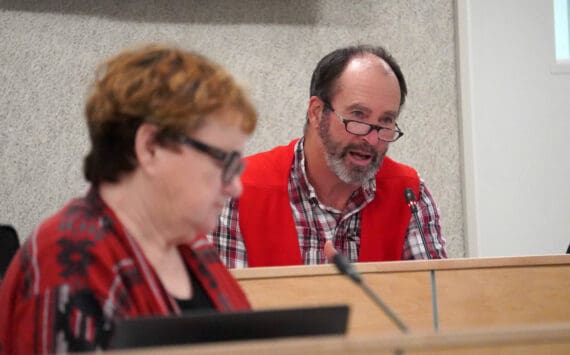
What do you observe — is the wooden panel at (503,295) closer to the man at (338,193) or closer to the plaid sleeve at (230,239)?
the man at (338,193)

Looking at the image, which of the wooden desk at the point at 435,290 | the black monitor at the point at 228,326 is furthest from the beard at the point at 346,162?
the black monitor at the point at 228,326

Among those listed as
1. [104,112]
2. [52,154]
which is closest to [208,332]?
[104,112]

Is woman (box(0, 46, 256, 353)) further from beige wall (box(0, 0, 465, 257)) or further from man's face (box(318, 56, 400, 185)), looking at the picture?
beige wall (box(0, 0, 465, 257))

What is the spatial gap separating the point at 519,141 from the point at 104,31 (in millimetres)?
1565

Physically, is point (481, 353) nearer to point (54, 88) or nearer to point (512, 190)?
point (512, 190)

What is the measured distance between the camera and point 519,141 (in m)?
3.10

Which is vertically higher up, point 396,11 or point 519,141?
point 396,11

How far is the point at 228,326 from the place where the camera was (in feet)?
3.12

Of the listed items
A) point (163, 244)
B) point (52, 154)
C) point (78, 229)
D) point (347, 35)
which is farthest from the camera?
point (347, 35)

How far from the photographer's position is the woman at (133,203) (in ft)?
3.36

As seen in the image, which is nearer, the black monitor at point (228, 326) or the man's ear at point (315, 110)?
the black monitor at point (228, 326)

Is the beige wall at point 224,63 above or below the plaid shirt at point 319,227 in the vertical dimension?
above

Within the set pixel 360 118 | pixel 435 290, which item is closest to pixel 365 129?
pixel 360 118

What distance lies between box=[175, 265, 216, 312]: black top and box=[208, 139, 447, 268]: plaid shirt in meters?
0.86
